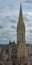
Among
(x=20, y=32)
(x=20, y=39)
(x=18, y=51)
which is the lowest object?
(x=18, y=51)

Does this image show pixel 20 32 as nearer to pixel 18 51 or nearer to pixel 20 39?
pixel 20 39

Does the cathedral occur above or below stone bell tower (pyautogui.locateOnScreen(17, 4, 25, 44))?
below

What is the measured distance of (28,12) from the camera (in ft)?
6.48

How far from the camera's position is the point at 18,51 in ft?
6.21

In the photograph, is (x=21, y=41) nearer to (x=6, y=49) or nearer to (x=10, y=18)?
(x=6, y=49)

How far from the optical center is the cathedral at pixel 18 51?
6.14 ft

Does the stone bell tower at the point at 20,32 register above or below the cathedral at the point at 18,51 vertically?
above

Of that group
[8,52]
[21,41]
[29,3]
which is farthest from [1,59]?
[29,3]

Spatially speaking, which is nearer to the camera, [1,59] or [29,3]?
[1,59]

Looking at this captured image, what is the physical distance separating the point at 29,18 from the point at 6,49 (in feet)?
2.04

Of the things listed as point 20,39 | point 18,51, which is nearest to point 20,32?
point 20,39

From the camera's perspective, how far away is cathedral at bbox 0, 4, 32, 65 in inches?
73.6

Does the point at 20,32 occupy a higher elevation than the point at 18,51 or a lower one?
higher

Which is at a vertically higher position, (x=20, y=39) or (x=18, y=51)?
(x=20, y=39)
